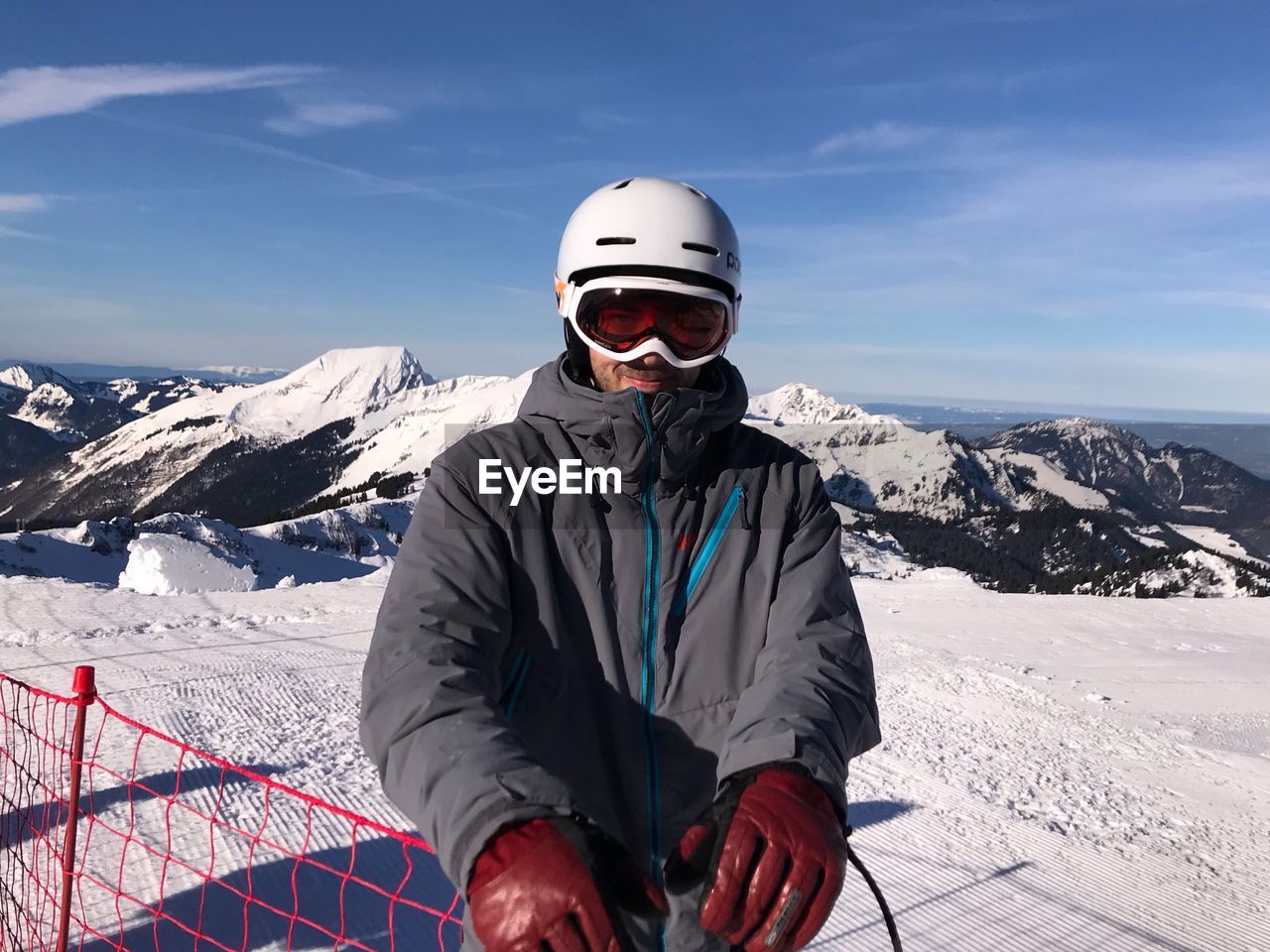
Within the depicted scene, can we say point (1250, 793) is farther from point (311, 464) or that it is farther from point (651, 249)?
point (311, 464)

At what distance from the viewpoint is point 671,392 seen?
6.61 ft

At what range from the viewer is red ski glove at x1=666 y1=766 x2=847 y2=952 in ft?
4.78

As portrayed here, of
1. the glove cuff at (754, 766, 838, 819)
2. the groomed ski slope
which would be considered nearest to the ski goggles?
the glove cuff at (754, 766, 838, 819)

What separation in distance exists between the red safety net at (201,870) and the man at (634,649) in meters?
2.14

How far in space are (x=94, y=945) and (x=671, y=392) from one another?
173 inches

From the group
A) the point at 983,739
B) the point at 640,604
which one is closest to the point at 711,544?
the point at 640,604

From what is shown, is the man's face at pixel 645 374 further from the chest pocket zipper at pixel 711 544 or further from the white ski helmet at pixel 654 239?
the chest pocket zipper at pixel 711 544

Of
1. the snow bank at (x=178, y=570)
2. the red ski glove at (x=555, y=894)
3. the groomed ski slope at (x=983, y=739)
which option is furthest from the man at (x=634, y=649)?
the snow bank at (x=178, y=570)

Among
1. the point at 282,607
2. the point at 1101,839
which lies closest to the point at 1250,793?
the point at 1101,839

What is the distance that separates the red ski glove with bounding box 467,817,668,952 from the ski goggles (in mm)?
1267

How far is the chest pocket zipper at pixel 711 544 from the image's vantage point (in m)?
1.96

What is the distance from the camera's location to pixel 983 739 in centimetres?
837

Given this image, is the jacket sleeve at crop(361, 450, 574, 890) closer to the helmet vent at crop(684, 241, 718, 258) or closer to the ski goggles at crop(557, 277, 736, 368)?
the ski goggles at crop(557, 277, 736, 368)

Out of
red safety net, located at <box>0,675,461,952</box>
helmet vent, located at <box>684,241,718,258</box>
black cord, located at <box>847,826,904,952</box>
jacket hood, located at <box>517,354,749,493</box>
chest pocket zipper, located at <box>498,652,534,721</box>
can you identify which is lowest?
red safety net, located at <box>0,675,461,952</box>
